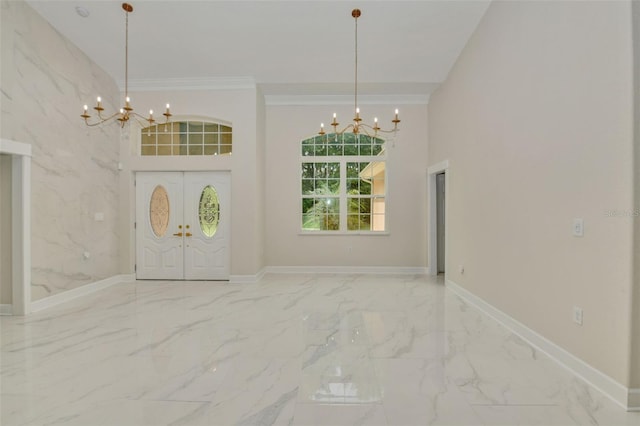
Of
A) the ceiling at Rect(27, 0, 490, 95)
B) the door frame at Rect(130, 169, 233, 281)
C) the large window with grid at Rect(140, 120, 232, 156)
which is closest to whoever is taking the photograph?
the ceiling at Rect(27, 0, 490, 95)

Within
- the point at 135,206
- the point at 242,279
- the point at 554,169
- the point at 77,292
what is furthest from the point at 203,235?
the point at 554,169

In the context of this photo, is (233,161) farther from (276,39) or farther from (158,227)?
(276,39)

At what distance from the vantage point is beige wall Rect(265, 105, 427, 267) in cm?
655

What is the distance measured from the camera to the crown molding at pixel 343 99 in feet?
21.2

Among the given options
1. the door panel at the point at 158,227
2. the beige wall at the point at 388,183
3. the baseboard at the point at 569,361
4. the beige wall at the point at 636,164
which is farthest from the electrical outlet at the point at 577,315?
the door panel at the point at 158,227

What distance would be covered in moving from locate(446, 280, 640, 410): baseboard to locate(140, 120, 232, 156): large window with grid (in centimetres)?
507

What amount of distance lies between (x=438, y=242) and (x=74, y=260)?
6.34 metres

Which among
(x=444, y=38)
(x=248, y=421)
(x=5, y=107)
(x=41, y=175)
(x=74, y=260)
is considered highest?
(x=444, y=38)

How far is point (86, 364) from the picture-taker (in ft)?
8.82

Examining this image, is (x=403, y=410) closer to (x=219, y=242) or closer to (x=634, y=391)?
(x=634, y=391)

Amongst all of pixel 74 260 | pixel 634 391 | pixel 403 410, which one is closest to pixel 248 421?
pixel 403 410

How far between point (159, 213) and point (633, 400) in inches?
257

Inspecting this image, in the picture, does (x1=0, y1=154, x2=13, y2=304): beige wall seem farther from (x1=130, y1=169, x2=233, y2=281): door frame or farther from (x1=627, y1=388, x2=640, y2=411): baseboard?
(x1=627, y1=388, x2=640, y2=411): baseboard

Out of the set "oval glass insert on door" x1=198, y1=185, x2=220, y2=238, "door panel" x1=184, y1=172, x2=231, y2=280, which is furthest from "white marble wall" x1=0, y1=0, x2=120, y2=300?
"oval glass insert on door" x1=198, y1=185, x2=220, y2=238
